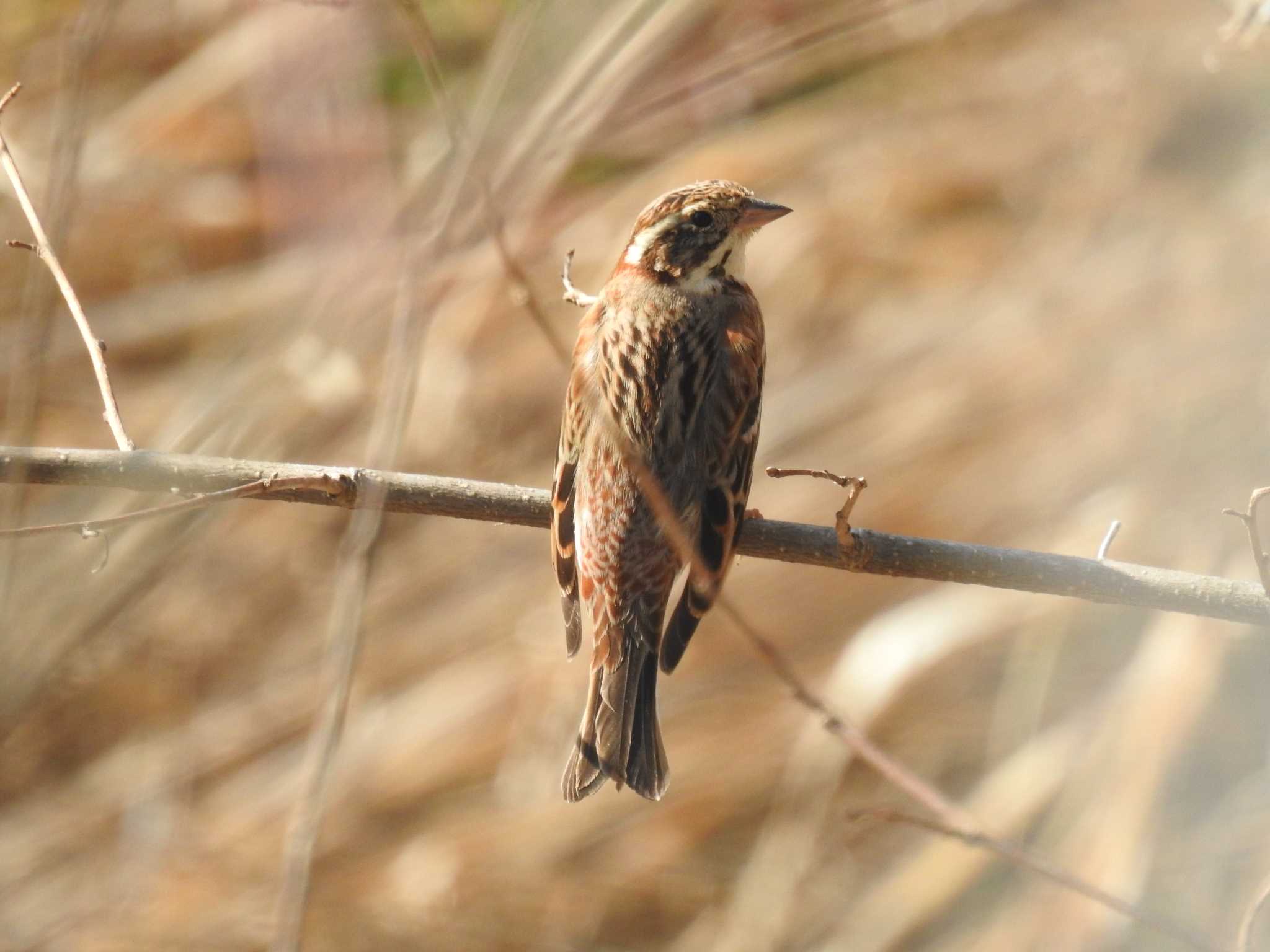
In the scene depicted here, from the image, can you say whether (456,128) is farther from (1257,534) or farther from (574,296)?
(1257,534)

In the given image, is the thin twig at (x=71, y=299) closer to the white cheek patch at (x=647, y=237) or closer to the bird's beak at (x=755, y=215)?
the white cheek patch at (x=647, y=237)

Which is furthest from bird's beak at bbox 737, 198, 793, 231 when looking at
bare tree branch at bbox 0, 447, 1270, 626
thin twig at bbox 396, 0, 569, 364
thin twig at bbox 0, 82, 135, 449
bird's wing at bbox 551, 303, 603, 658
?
thin twig at bbox 0, 82, 135, 449

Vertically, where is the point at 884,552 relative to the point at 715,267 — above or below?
below

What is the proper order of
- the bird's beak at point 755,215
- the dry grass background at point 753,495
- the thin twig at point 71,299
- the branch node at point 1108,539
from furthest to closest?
the dry grass background at point 753,495, the bird's beak at point 755,215, the branch node at point 1108,539, the thin twig at point 71,299

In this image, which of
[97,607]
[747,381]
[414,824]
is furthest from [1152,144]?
[97,607]

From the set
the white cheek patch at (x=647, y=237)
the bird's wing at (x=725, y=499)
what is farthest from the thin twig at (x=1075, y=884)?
the white cheek patch at (x=647, y=237)

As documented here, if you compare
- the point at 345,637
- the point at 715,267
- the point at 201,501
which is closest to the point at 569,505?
the point at 715,267

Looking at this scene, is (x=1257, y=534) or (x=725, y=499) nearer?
(x=1257, y=534)

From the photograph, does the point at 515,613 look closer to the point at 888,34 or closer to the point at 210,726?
the point at 210,726
